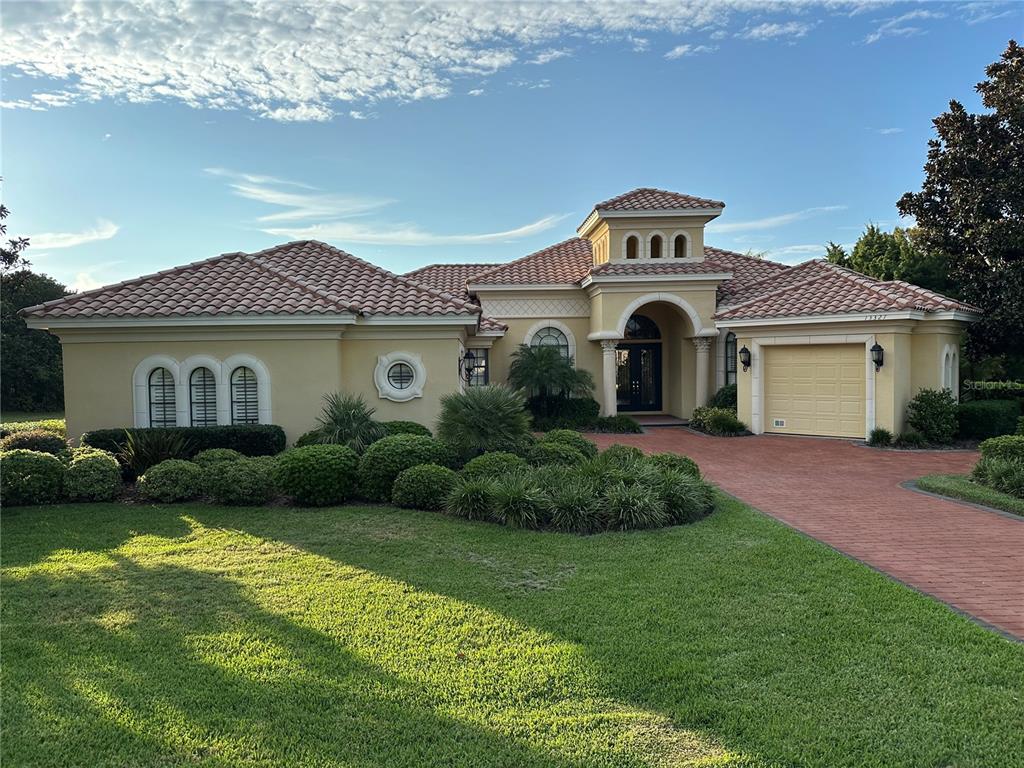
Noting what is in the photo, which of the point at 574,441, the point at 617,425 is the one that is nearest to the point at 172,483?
the point at 574,441

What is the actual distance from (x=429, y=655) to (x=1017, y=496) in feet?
33.4

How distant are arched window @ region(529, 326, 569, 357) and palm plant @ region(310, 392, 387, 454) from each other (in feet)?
37.5

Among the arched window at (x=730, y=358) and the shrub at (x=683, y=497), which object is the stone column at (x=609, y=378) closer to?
the arched window at (x=730, y=358)

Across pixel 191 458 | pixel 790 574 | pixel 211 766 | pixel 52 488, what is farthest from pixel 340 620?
pixel 191 458

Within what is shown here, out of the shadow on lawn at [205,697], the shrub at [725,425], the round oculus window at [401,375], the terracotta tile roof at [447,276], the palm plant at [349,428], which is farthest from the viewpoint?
the terracotta tile roof at [447,276]

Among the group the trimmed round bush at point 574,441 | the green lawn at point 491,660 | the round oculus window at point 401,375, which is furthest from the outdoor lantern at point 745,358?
the green lawn at point 491,660

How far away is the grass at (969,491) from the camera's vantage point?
9749 millimetres

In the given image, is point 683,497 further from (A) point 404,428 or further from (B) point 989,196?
(B) point 989,196

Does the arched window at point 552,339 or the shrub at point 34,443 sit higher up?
the arched window at point 552,339

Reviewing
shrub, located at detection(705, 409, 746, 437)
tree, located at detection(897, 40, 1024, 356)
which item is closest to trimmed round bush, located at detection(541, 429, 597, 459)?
shrub, located at detection(705, 409, 746, 437)

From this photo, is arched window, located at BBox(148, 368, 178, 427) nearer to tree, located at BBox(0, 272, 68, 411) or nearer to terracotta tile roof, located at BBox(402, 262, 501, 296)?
terracotta tile roof, located at BBox(402, 262, 501, 296)

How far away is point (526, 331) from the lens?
76.1 ft

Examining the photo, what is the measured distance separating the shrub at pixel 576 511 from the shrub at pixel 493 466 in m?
1.34

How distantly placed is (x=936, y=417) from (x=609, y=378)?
9711mm
